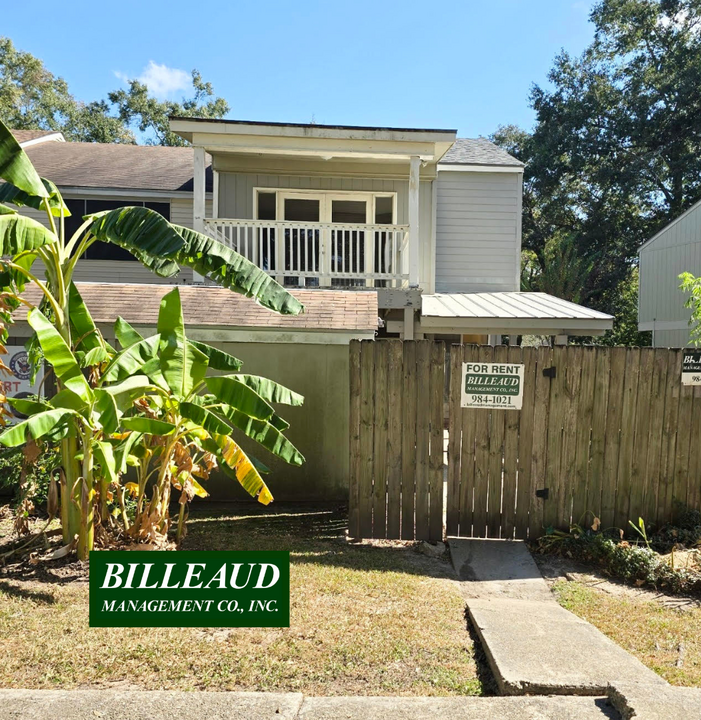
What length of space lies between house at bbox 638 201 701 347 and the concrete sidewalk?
56.2 ft

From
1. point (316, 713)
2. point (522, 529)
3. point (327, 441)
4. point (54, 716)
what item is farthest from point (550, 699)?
point (327, 441)

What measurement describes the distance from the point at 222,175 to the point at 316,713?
12.3 m

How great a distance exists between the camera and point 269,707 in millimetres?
2902

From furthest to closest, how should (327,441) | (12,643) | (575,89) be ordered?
(575,89)
(327,441)
(12,643)

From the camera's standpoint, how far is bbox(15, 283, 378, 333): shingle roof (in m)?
7.12

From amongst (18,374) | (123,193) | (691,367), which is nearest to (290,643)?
(691,367)

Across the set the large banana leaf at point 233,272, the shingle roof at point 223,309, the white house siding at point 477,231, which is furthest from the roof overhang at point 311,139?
the large banana leaf at point 233,272

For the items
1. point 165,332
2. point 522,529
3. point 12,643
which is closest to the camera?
point 12,643

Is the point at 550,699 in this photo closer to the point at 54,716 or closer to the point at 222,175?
the point at 54,716

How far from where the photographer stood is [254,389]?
5.57 meters

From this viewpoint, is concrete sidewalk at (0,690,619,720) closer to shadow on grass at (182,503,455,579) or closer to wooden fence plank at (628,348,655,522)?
shadow on grass at (182,503,455,579)

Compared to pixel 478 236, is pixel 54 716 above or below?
below

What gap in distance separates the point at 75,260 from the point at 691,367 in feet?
19.3

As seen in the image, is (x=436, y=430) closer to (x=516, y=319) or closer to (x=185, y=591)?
(x=185, y=591)
